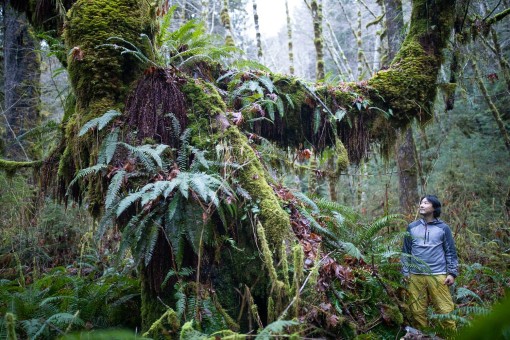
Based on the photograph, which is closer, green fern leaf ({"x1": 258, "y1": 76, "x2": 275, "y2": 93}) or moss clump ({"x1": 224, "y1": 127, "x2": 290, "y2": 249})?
moss clump ({"x1": 224, "y1": 127, "x2": 290, "y2": 249})

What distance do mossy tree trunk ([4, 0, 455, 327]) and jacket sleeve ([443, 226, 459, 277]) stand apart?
1655 millimetres

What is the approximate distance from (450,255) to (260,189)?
335 centimetres

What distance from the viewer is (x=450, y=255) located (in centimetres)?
501

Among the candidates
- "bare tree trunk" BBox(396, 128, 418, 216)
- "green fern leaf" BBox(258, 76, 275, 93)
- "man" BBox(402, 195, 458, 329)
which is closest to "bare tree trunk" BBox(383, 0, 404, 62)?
"bare tree trunk" BBox(396, 128, 418, 216)

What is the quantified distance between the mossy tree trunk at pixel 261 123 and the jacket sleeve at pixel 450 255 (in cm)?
165

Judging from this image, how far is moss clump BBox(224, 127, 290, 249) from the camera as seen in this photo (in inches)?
127

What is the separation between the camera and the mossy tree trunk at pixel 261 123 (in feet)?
11.6

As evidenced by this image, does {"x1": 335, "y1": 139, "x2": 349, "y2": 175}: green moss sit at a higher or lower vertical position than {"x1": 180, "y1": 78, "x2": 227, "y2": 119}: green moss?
lower

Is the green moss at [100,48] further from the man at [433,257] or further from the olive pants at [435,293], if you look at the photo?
the olive pants at [435,293]

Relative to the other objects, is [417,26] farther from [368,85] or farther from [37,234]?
[37,234]

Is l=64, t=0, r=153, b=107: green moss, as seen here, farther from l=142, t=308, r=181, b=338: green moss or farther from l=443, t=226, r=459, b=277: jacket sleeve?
l=443, t=226, r=459, b=277: jacket sleeve

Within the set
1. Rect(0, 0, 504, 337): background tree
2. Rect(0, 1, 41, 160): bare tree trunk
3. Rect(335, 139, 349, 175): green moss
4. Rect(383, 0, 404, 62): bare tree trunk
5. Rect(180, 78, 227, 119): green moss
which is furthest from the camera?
Rect(0, 1, 41, 160): bare tree trunk

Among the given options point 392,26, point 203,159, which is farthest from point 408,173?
point 203,159

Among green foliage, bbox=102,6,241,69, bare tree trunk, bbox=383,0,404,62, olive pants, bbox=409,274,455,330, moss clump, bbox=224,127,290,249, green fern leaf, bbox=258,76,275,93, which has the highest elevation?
bare tree trunk, bbox=383,0,404,62
